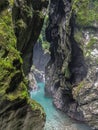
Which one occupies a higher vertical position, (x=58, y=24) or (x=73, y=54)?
(x=58, y=24)

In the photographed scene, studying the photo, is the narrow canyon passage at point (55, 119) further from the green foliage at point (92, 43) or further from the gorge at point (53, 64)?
the green foliage at point (92, 43)

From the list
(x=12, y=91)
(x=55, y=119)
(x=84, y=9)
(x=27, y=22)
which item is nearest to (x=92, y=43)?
(x=84, y=9)

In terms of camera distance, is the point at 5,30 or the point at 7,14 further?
the point at 7,14

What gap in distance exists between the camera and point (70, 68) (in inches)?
1587

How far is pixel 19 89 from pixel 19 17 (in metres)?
7.52

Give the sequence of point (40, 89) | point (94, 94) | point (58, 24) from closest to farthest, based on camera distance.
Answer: point (94, 94)
point (58, 24)
point (40, 89)

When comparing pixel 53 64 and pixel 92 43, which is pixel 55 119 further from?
pixel 53 64

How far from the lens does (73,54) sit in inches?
1524

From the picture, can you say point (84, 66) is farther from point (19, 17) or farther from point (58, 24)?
point (19, 17)

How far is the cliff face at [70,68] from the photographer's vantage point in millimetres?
31930

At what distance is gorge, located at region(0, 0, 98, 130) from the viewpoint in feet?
42.9

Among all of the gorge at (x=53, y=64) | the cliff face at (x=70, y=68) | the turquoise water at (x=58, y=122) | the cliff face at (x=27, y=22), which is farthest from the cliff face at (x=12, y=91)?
the turquoise water at (x=58, y=122)

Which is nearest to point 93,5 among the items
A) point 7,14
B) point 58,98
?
point 58,98

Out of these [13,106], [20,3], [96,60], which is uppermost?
[20,3]
